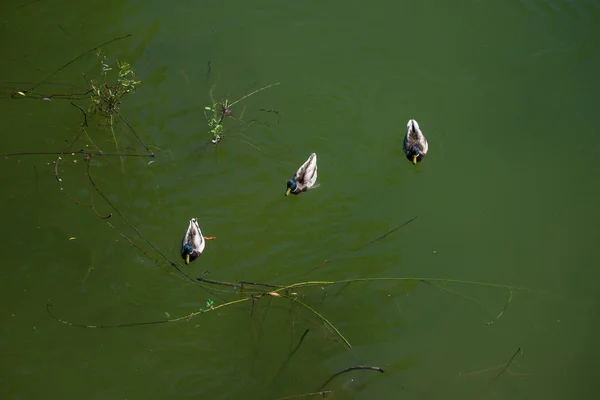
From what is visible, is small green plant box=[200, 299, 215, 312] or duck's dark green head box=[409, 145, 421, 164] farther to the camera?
duck's dark green head box=[409, 145, 421, 164]

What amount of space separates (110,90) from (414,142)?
3066 millimetres

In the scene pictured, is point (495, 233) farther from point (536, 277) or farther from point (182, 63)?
point (182, 63)

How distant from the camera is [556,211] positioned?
605cm

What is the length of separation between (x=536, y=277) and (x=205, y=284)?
3.04 meters

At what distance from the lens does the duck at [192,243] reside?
5.52m

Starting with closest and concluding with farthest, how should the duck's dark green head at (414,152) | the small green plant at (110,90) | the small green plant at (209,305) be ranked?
the small green plant at (209,305), the duck's dark green head at (414,152), the small green plant at (110,90)

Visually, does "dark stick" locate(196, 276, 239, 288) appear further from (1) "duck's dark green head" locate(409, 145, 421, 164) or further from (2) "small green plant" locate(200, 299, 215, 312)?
(1) "duck's dark green head" locate(409, 145, 421, 164)

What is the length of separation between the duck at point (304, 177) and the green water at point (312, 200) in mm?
201

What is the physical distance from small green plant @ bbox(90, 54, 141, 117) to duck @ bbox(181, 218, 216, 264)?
1544 mm

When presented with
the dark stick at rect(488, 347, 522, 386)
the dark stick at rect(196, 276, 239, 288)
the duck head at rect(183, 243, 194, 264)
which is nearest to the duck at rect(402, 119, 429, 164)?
the dark stick at rect(488, 347, 522, 386)

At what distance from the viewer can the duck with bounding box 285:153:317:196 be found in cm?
584

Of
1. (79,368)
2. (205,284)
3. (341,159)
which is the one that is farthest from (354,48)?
(79,368)

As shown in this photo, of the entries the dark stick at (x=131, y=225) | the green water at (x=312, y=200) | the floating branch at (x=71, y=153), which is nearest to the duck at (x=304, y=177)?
the green water at (x=312, y=200)

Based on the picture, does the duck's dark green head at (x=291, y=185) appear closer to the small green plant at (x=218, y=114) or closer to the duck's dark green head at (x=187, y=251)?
the small green plant at (x=218, y=114)
